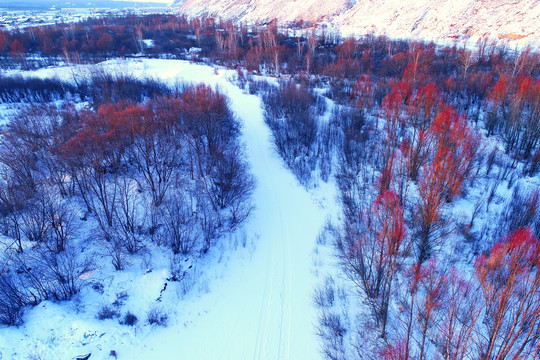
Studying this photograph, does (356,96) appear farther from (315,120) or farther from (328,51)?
(328,51)

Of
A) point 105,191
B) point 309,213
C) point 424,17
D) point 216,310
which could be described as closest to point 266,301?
point 216,310

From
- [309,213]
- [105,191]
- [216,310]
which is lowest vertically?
[216,310]

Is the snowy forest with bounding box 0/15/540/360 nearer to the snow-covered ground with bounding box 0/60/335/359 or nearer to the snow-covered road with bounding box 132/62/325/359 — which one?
the snow-covered ground with bounding box 0/60/335/359

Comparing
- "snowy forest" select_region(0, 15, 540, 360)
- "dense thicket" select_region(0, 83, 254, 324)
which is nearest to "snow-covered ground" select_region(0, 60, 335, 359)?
"snowy forest" select_region(0, 15, 540, 360)

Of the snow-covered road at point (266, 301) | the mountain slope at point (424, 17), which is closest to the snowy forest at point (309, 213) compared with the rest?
the snow-covered road at point (266, 301)

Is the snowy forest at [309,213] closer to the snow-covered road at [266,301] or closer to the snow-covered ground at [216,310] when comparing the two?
the snow-covered ground at [216,310]

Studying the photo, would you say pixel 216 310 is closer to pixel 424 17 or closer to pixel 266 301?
pixel 266 301
